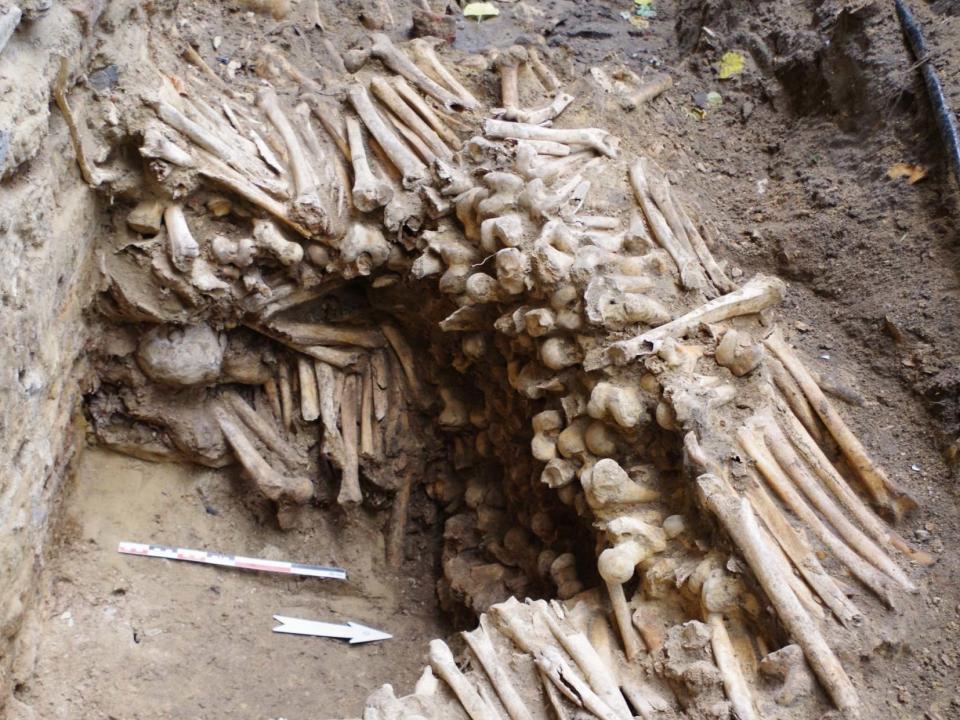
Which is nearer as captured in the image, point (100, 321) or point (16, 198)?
point (16, 198)

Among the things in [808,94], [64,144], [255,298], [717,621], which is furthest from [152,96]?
[808,94]

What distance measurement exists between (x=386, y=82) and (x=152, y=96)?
113cm

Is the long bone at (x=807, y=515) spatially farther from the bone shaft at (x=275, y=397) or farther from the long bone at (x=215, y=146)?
the bone shaft at (x=275, y=397)

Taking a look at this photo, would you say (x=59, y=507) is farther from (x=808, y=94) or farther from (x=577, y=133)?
(x=808, y=94)

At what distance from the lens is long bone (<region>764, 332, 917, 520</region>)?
10.6ft

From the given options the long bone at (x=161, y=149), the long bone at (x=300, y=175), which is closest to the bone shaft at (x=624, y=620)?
the long bone at (x=300, y=175)

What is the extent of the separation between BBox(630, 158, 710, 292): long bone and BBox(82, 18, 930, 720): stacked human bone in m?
0.01

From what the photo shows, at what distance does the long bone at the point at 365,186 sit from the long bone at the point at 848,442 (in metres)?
1.63

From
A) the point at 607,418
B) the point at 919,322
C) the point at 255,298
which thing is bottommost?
the point at 255,298

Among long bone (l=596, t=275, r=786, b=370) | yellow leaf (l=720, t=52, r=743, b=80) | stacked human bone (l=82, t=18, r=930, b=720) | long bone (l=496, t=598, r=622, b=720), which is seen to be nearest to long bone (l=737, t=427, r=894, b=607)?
stacked human bone (l=82, t=18, r=930, b=720)

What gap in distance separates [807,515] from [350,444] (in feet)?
7.66

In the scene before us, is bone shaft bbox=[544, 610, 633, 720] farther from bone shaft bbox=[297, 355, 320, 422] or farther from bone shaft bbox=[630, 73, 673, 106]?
bone shaft bbox=[630, 73, 673, 106]

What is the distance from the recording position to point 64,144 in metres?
3.48

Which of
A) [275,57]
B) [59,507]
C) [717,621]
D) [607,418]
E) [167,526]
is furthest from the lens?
[275,57]
